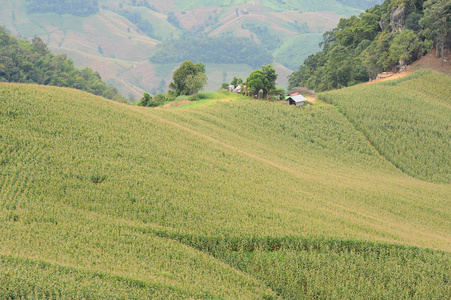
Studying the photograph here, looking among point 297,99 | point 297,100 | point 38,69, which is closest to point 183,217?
point 297,100

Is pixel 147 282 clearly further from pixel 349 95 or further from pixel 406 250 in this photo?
pixel 349 95

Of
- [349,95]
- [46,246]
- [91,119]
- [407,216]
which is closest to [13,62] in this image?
[91,119]

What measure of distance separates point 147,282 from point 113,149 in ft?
43.3

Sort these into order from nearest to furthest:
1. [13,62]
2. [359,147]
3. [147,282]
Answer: [147,282], [359,147], [13,62]

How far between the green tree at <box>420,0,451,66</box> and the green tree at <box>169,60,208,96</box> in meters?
35.7

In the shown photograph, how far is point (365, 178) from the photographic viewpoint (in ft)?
107

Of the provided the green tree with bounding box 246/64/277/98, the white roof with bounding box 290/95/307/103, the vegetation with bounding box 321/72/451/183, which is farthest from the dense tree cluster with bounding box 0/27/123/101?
the vegetation with bounding box 321/72/451/183

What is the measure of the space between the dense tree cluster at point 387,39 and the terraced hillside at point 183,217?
29562 millimetres

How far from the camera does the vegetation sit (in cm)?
3738

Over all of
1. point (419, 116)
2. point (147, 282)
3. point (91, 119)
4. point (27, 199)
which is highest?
point (419, 116)

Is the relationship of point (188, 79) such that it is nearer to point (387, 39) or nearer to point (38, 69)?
point (387, 39)

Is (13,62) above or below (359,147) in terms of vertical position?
above

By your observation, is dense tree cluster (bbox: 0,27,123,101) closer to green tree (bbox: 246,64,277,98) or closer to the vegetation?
green tree (bbox: 246,64,277,98)

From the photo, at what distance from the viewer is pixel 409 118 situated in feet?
141
